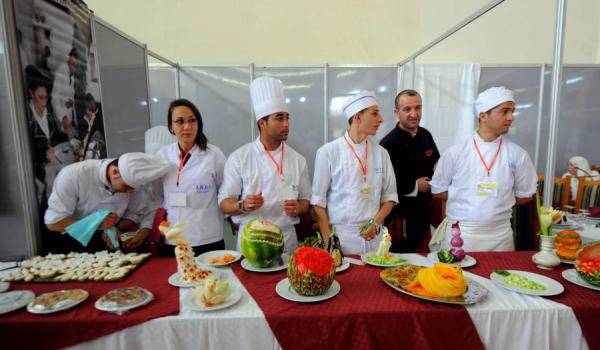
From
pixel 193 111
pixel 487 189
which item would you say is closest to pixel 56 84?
pixel 193 111

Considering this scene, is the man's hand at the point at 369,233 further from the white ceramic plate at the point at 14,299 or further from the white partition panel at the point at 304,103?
the white partition panel at the point at 304,103

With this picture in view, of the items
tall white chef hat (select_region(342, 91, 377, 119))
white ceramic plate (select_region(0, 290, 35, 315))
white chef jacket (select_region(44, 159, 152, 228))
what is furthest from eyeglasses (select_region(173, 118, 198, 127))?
white ceramic plate (select_region(0, 290, 35, 315))

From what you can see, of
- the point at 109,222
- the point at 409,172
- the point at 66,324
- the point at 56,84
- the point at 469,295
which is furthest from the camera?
the point at 409,172

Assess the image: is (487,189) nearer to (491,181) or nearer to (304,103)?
(491,181)

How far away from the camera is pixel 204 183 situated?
216cm

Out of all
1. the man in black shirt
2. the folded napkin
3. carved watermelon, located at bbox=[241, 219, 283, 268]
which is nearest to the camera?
carved watermelon, located at bbox=[241, 219, 283, 268]

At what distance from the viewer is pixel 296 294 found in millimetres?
1354

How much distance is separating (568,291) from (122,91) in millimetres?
3511

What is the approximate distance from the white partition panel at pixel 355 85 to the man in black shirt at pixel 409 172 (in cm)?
181

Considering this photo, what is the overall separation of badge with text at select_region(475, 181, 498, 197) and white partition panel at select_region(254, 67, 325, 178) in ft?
9.39

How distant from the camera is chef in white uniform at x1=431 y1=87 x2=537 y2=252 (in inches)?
81.2

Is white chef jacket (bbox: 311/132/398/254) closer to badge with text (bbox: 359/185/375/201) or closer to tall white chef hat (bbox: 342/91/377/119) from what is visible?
badge with text (bbox: 359/185/375/201)

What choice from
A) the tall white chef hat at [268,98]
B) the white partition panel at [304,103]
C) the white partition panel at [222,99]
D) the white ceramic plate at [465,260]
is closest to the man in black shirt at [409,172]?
the white ceramic plate at [465,260]

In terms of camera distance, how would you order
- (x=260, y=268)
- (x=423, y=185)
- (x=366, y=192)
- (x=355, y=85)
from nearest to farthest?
1. (x=260, y=268)
2. (x=366, y=192)
3. (x=423, y=185)
4. (x=355, y=85)
